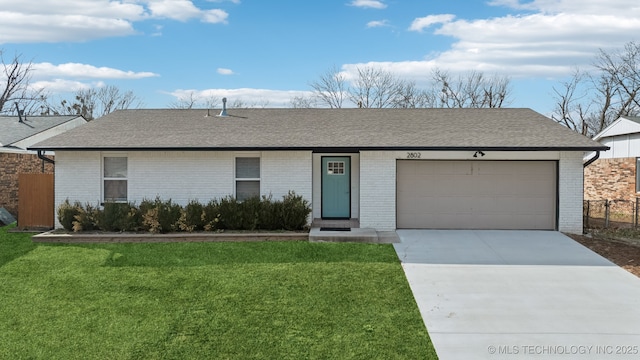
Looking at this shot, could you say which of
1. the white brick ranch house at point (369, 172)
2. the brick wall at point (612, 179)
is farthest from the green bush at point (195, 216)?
the brick wall at point (612, 179)

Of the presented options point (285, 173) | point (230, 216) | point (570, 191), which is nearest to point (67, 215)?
point (230, 216)

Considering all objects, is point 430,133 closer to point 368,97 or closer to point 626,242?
point 626,242

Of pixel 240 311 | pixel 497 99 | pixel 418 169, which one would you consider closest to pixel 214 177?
pixel 418 169

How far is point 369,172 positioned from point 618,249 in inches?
240

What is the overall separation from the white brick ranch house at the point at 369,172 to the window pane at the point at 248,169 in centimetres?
3

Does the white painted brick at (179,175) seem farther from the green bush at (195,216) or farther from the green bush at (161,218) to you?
the green bush at (161,218)

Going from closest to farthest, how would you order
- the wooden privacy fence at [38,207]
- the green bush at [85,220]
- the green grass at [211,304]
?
the green grass at [211,304] → the green bush at [85,220] → the wooden privacy fence at [38,207]

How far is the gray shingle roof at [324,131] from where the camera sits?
1388 centimetres

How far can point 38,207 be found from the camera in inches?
589

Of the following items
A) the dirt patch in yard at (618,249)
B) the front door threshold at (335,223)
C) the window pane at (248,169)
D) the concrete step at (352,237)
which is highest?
the window pane at (248,169)

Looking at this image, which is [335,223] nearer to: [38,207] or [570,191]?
[570,191]

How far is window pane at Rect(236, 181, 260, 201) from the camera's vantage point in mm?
14430

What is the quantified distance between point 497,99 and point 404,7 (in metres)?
23.4

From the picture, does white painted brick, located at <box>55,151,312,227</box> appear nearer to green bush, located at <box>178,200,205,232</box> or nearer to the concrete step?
green bush, located at <box>178,200,205,232</box>
